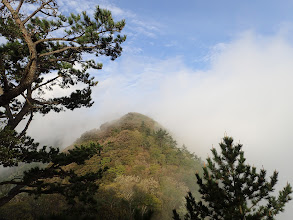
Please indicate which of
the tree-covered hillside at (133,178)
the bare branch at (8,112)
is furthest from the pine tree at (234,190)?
the tree-covered hillside at (133,178)

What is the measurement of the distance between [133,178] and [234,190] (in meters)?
41.1

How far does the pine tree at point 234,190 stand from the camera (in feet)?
22.7

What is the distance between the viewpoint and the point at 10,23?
281 inches

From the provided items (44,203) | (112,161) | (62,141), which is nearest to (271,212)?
(44,203)

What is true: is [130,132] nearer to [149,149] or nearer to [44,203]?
[149,149]

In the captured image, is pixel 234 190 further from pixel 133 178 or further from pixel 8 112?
pixel 133 178

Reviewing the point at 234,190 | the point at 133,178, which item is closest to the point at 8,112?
the point at 234,190

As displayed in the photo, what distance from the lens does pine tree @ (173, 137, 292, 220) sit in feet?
22.7

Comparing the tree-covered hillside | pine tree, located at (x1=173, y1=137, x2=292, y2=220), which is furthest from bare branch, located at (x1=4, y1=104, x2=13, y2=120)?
the tree-covered hillside

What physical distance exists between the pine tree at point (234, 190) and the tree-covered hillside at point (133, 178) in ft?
62.0

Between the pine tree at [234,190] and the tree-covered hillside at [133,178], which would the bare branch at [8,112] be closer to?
the pine tree at [234,190]

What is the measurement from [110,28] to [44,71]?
16.2ft

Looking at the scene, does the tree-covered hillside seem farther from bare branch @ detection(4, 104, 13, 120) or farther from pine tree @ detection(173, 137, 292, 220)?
bare branch @ detection(4, 104, 13, 120)

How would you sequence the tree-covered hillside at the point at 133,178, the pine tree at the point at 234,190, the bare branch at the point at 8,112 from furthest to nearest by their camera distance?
the tree-covered hillside at the point at 133,178 → the bare branch at the point at 8,112 → the pine tree at the point at 234,190
